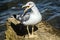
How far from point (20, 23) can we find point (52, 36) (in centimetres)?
133

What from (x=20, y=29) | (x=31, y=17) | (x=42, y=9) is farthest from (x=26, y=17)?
(x=42, y=9)

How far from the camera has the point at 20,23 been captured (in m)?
8.61

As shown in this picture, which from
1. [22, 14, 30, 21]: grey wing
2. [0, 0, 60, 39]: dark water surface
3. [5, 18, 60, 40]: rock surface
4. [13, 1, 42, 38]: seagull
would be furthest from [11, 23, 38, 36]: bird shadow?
[0, 0, 60, 39]: dark water surface

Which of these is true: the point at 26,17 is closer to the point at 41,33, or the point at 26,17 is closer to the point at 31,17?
the point at 31,17

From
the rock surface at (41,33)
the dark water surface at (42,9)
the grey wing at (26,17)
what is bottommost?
the dark water surface at (42,9)

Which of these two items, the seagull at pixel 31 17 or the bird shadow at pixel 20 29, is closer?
the seagull at pixel 31 17

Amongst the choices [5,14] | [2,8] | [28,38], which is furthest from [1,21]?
[28,38]

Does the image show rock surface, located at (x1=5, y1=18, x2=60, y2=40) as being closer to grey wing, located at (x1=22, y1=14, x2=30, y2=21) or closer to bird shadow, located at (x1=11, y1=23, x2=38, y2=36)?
bird shadow, located at (x1=11, y1=23, x2=38, y2=36)

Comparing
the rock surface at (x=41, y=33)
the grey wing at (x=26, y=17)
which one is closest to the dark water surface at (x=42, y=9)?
the rock surface at (x=41, y=33)

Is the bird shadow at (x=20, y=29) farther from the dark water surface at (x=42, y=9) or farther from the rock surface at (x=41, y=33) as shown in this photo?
the dark water surface at (x=42, y=9)

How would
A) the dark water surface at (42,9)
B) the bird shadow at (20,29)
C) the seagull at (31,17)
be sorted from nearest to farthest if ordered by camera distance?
the seagull at (31,17) → the bird shadow at (20,29) → the dark water surface at (42,9)

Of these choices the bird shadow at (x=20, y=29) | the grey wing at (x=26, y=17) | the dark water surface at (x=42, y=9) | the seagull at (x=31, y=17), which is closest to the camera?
the seagull at (x=31, y=17)

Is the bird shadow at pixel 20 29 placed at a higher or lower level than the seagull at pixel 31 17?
lower

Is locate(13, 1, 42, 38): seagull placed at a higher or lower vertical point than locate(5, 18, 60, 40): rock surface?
Result: higher
